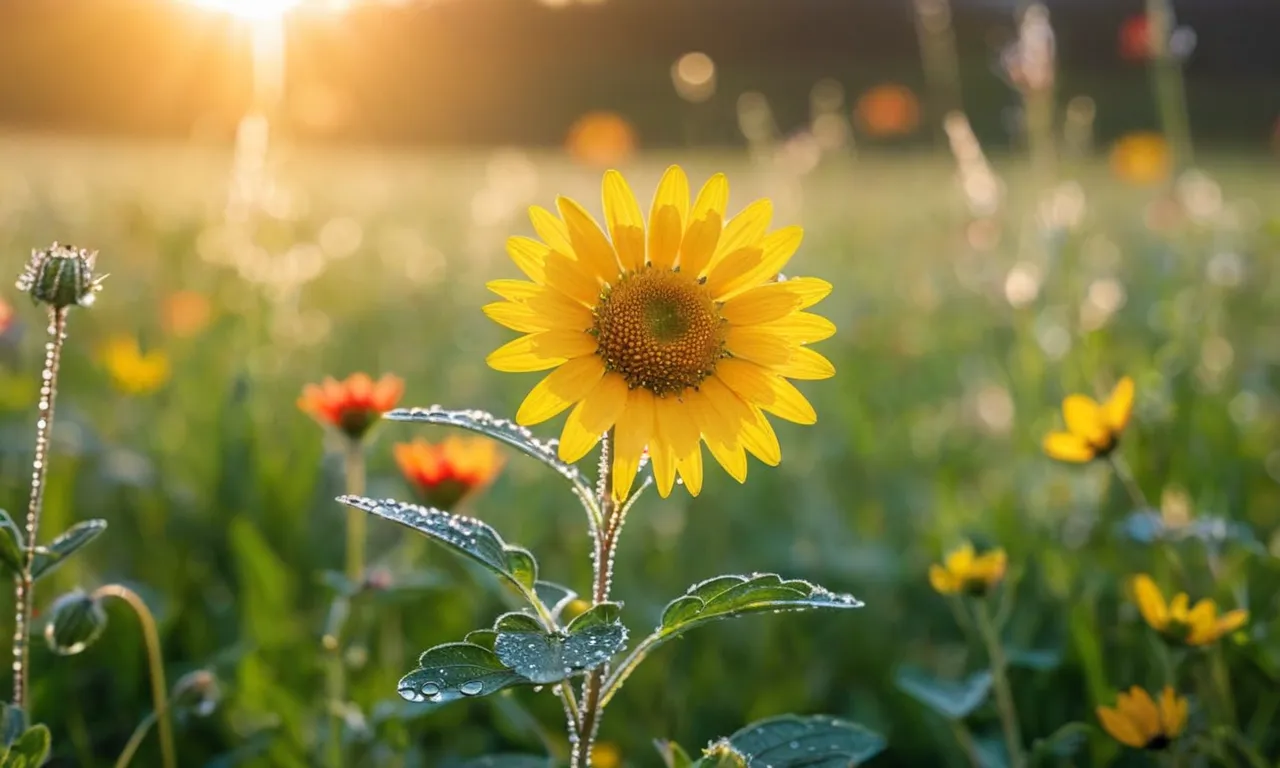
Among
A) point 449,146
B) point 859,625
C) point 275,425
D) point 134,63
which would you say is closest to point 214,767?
point 859,625

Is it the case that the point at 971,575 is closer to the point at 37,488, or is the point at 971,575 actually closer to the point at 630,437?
the point at 630,437

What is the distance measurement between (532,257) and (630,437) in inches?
7.6

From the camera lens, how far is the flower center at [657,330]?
3.59 feet

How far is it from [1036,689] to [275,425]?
177cm

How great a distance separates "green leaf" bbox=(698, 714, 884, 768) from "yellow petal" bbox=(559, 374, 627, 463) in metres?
0.33

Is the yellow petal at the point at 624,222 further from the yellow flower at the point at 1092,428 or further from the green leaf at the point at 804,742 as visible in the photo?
the yellow flower at the point at 1092,428

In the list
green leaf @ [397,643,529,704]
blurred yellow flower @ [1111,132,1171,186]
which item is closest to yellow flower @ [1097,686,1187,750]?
green leaf @ [397,643,529,704]

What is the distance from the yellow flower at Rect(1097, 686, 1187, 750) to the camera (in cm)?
135

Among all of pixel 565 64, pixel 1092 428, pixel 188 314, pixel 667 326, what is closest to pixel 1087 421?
pixel 1092 428

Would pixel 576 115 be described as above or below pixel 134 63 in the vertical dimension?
below

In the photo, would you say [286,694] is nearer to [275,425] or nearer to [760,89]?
[275,425]

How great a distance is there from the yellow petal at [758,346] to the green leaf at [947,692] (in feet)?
1.91

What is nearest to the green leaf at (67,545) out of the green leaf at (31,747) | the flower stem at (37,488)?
the flower stem at (37,488)

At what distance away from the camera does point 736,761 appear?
3.22ft
